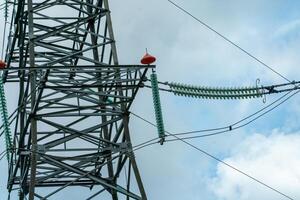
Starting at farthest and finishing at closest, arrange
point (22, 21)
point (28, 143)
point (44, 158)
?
point (22, 21) < point (28, 143) < point (44, 158)

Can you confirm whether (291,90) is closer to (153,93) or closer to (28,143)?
(153,93)

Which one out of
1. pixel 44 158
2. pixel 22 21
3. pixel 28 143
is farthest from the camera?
pixel 22 21

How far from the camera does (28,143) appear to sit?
71.3 ft

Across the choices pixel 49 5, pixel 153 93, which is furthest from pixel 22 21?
pixel 153 93

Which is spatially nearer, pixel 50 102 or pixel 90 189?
pixel 50 102

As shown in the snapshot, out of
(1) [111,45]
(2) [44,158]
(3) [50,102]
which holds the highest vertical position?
(1) [111,45]

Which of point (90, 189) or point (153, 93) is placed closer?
point (153, 93)

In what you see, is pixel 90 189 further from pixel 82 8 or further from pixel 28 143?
pixel 82 8

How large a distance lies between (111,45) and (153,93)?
10.1ft

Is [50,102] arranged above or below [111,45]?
below

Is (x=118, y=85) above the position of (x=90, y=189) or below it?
above

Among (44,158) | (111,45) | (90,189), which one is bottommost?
(90,189)

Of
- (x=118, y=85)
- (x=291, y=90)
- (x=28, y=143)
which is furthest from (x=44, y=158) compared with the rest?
(x=291, y=90)

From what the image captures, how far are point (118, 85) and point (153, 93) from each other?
1.44m
